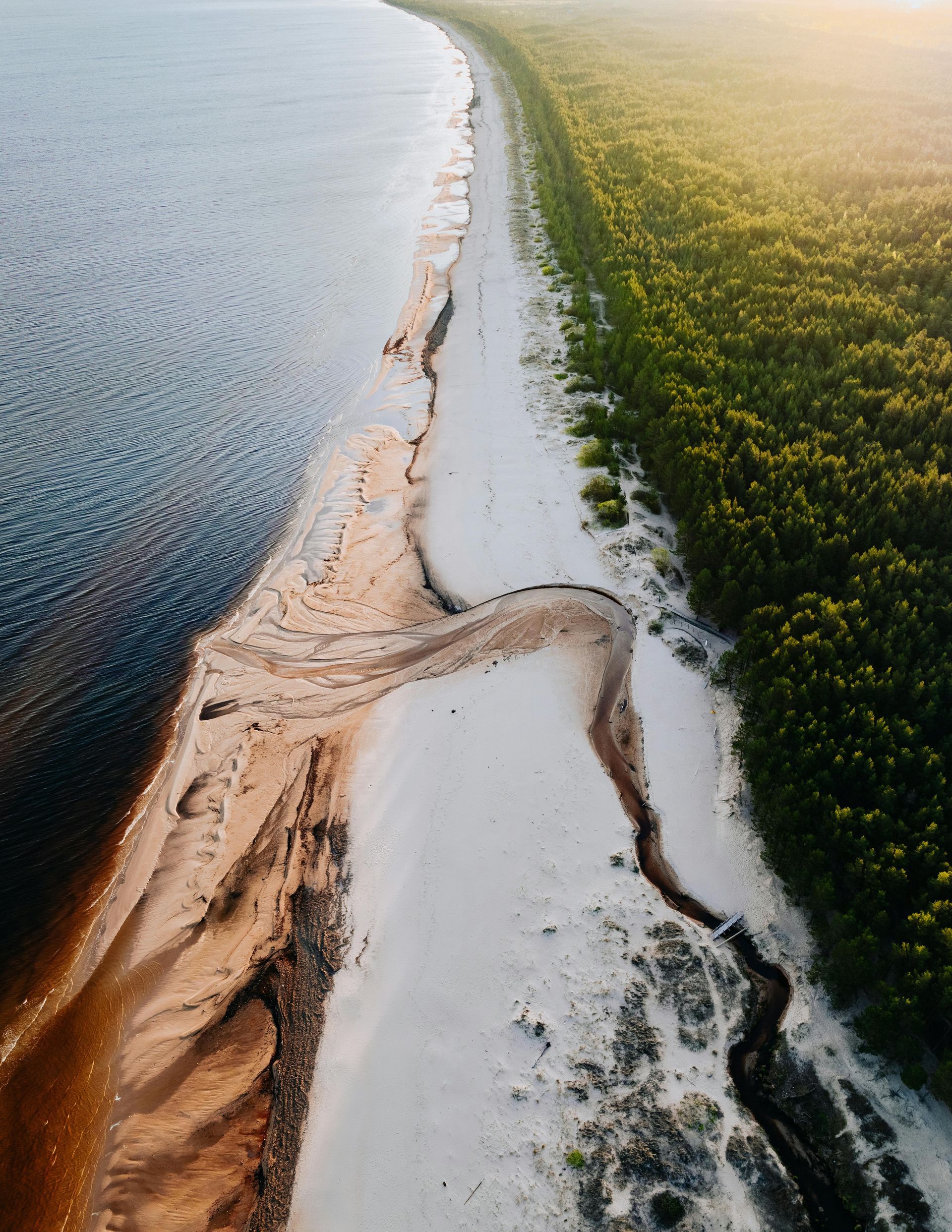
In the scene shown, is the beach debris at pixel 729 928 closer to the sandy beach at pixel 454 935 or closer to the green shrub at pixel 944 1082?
the sandy beach at pixel 454 935

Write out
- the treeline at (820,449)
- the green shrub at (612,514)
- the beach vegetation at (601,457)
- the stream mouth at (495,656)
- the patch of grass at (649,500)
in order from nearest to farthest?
the treeline at (820,449) < the stream mouth at (495,656) < the green shrub at (612,514) < the patch of grass at (649,500) < the beach vegetation at (601,457)

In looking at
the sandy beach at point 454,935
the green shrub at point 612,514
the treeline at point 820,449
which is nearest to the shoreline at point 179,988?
the sandy beach at point 454,935

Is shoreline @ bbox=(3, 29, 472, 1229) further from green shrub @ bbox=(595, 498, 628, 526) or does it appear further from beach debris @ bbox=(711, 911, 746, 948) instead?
beach debris @ bbox=(711, 911, 746, 948)

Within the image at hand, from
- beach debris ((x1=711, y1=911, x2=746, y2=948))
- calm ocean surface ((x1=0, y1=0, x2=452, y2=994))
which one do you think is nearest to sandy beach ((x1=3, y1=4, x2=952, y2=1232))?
beach debris ((x1=711, y1=911, x2=746, y2=948))

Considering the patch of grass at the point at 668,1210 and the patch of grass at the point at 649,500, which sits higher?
the patch of grass at the point at 649,500

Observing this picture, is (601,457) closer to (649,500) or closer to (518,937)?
(649,500)

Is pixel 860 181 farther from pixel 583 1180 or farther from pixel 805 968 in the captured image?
pixel 583 1180

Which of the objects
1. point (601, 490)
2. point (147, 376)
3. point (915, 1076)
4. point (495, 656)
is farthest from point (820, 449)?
point (147, 376)
